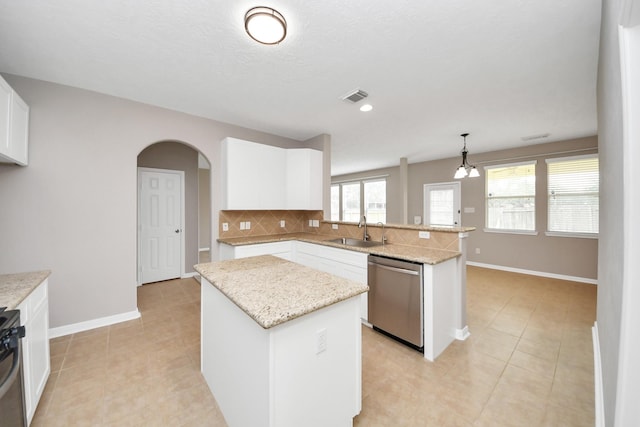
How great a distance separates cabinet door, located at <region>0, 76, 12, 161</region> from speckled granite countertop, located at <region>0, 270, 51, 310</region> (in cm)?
101

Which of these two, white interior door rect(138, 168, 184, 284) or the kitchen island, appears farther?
white interior door rect(138, 168, 184, 284)

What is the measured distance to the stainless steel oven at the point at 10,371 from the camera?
98 cm

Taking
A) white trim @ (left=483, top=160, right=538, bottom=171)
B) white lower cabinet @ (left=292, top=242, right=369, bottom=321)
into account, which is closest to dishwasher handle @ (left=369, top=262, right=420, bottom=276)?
white lower cabinet @ (left=292, top=242, right=369, bottom=321)

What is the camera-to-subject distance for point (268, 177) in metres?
3.72

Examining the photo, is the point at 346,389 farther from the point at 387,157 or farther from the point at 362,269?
the point at 387,157

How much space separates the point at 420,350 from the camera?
221 cm

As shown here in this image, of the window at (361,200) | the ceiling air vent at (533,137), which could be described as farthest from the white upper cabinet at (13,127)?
the window at (361,200)

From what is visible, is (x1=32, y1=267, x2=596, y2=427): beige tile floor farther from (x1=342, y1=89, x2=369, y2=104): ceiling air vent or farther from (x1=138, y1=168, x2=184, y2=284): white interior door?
(x1=342, y1=89, x2=369, y2=104): ceiling air vent

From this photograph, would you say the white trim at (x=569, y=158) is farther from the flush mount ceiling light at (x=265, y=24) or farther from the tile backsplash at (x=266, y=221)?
the flush mount ceiling light at (x=265, y=24)

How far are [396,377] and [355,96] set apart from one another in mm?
2737

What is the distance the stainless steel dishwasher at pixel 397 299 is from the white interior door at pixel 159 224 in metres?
3.68

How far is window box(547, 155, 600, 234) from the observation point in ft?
13.5

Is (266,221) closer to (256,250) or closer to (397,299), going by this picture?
(256,250)

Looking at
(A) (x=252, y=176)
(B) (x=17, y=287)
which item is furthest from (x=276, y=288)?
(A) (x=252, y=176)
